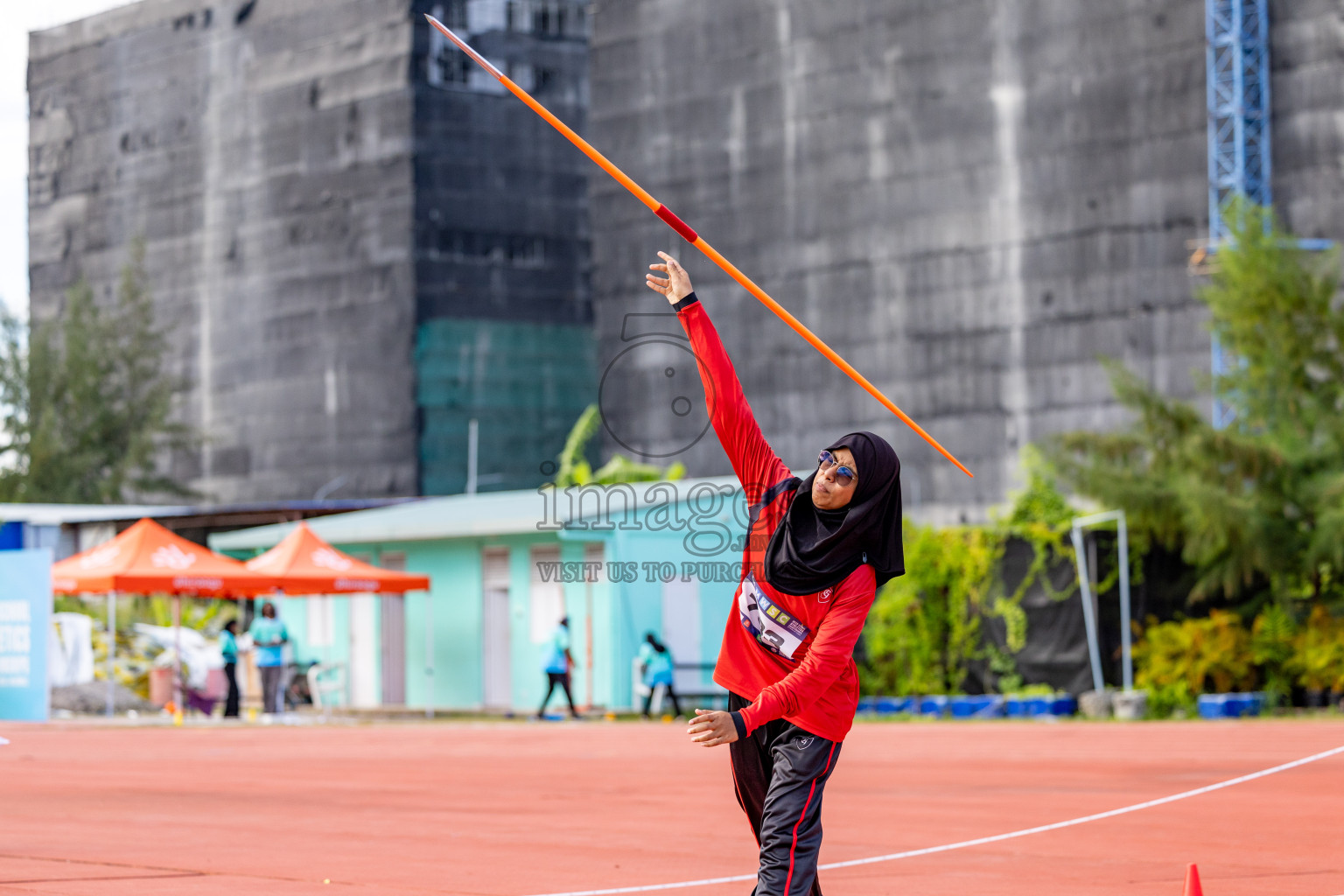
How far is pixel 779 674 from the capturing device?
6281 millimetres

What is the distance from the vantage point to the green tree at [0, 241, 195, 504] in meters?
73.6

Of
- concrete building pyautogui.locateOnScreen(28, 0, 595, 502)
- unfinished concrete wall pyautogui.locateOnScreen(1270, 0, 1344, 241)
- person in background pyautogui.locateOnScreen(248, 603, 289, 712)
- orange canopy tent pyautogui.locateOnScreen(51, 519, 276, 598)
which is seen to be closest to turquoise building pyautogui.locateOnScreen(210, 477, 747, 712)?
person in background pyautogui.locateOnScreen(248, 603, 289, 712)

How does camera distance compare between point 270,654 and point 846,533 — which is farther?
point 270,654

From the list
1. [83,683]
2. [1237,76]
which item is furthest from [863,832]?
[1237,76]

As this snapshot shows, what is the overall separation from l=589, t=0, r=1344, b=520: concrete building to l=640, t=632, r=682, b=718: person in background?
71.0 feet

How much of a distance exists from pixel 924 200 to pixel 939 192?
528 millimetres

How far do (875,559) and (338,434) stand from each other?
65.1 metres

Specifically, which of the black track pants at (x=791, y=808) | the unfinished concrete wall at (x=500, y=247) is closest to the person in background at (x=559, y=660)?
the black track pants at (x=791, y=808)

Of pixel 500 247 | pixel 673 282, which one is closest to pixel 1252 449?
pixel 673 282

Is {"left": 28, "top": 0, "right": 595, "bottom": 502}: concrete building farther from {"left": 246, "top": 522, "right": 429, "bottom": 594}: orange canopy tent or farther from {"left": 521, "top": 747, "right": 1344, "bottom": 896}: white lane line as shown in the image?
{"left": 521, "top": 747, "right": 1344, "bottom": 896}: white lane line

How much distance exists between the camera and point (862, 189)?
5312 cm

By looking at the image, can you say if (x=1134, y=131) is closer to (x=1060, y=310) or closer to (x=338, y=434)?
(x=1060, y=310)

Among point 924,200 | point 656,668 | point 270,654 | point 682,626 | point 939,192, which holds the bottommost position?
point 656,668

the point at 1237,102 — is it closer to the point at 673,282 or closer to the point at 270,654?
the point at 270,654
